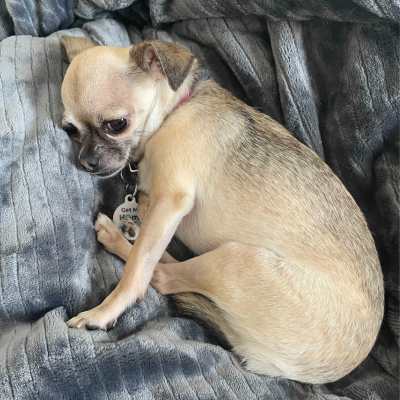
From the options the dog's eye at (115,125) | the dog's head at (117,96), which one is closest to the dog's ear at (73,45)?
the dog's head at (117,96)

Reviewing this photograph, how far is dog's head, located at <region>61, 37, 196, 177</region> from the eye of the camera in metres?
1.64

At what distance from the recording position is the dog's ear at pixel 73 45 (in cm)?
184

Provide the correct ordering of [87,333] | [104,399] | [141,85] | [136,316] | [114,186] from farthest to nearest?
[114,186], [141,85], [136,316], [87,333], [104,399]

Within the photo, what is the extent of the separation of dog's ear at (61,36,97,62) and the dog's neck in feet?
1.24

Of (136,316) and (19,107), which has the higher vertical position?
(19,107)

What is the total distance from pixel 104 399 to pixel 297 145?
1116 mm

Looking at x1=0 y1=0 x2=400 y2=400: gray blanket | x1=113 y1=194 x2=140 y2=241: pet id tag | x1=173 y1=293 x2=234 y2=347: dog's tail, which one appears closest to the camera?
x1=0 y1=0 x2=400 y2=400: gray blanket

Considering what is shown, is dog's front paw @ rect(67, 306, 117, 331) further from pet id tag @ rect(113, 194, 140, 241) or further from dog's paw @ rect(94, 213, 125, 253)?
pet id tag @ rect(113, 194, 140, 241)

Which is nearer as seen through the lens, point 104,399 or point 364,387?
point 104,399

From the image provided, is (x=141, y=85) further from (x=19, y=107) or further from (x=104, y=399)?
(x=104, y=399)

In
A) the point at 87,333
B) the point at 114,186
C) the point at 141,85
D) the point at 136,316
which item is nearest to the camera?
the point at 87,333

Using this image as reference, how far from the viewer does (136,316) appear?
1.62m

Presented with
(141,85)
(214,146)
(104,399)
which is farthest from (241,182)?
(104,399)

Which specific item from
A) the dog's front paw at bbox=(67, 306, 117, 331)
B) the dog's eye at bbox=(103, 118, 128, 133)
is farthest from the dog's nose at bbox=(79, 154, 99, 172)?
the dog's front paw at bbox=(67, 306, 117, 331)
